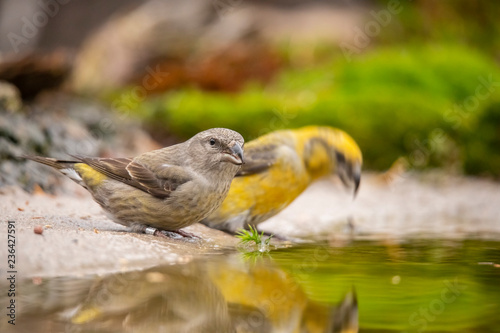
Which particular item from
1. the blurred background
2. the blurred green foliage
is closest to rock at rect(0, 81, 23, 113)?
the blurred background

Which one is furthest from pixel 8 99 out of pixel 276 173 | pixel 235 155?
pixel 235 155

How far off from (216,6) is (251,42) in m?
1.34

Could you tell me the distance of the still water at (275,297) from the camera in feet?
9.68

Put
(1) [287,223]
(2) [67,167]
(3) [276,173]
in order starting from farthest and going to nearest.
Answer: (1) [287,223], (3) [276,173], (2) [67,167]

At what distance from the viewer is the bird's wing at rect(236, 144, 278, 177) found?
5852mm

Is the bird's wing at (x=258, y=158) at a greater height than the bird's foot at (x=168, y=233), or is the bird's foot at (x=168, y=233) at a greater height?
the bird's wing at (x=258, y=158)

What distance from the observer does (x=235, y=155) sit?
493 centimetres

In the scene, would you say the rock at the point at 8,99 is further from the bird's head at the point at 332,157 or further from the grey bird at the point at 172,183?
the bird's head at the point at 332,157

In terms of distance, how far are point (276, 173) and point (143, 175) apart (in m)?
1.29

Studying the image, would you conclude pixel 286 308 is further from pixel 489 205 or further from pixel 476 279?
pixel 489 205

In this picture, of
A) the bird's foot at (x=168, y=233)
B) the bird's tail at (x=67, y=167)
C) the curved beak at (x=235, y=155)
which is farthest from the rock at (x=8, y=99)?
the curved beak at (x=235, y=155)

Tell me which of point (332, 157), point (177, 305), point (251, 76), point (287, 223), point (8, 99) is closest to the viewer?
point (177, 305)

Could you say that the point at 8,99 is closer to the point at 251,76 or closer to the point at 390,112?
the point at 390,112

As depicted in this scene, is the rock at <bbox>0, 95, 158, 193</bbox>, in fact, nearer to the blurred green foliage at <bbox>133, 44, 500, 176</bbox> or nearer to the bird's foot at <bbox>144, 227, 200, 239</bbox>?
the blurred green foliage at <bbox>133, 44, 500, 176</bbox>
